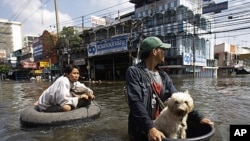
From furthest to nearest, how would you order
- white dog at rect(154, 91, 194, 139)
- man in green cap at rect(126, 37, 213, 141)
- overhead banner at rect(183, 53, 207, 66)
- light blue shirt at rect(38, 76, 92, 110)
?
overhead banner at rect(183, 53, 207, 66), light blue shirt at rect(38, 76, 92, 110), man in green cap at rect(126, 37, 213, 141), white dog at rect(154, 91, 194, 139)

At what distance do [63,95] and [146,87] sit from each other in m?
3.47

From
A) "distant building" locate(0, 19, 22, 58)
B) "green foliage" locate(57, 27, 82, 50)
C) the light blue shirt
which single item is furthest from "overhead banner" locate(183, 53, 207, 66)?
"distant building" locate(0, 19, 22, 58)

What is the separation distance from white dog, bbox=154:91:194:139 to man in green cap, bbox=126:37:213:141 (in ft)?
0.68

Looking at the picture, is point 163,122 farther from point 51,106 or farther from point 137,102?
point 51,106

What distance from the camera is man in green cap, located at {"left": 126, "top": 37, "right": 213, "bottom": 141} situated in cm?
316

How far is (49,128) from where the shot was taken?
6.38 m

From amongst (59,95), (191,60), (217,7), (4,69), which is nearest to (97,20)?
(191,60)

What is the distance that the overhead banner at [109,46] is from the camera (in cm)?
3087

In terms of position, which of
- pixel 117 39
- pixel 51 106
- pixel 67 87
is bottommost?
pixel 51 106

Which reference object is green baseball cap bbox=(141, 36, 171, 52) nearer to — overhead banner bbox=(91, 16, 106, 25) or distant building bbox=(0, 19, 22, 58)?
overhead banner bbox=(91, 16, 106, 25)

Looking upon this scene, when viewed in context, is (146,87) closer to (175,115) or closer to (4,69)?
(175,115)

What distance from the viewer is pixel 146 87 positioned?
3.44 meters

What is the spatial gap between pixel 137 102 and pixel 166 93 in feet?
2.64

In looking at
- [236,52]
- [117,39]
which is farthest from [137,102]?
[236,52]
